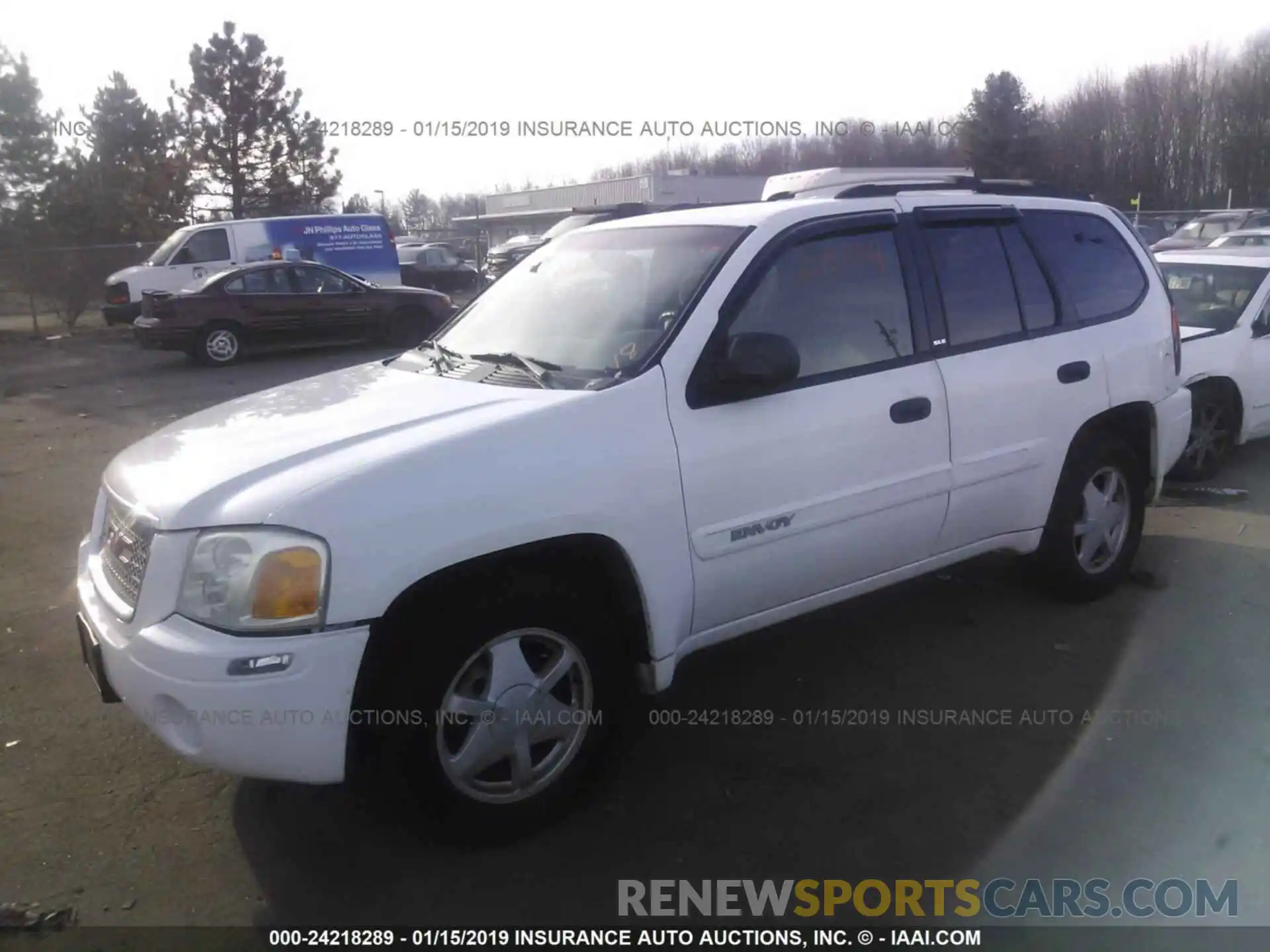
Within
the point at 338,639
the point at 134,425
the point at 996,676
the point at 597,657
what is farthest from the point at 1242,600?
the point at 134,425

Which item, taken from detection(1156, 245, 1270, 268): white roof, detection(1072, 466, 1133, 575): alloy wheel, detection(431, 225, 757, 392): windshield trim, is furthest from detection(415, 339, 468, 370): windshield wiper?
detection(1156, 245, 1270, 268): white roof

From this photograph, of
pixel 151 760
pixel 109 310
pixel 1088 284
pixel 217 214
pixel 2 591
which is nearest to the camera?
pixel 151 760

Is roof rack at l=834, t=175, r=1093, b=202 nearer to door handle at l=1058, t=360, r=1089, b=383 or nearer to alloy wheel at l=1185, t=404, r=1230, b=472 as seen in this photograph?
door handle at l=1058, t=360, r=1089, b=383

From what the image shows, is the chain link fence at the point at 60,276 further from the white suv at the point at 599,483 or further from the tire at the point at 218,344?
the white suv at the point at 599,483

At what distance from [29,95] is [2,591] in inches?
1107

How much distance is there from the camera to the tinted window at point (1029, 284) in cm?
459

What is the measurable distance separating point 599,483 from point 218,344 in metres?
14.2

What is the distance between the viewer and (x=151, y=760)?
3834mm

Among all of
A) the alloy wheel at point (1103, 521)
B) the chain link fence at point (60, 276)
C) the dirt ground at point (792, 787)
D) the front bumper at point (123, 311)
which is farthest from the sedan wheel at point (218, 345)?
the alloy wheel at point (1103, 521)

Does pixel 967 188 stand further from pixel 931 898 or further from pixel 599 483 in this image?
pixel 931 898

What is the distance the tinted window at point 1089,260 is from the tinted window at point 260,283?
13.7 meters

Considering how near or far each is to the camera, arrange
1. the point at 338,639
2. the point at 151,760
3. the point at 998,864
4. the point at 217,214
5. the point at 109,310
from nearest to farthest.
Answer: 1. the point at 338,639
2. the point at 998,864
3. the point at 151,760
4. the point at 109,310
5. the point at 217,214

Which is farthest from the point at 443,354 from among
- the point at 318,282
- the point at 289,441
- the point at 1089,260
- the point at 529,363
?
the point at 318,282

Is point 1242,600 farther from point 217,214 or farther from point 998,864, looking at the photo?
point 217,214
